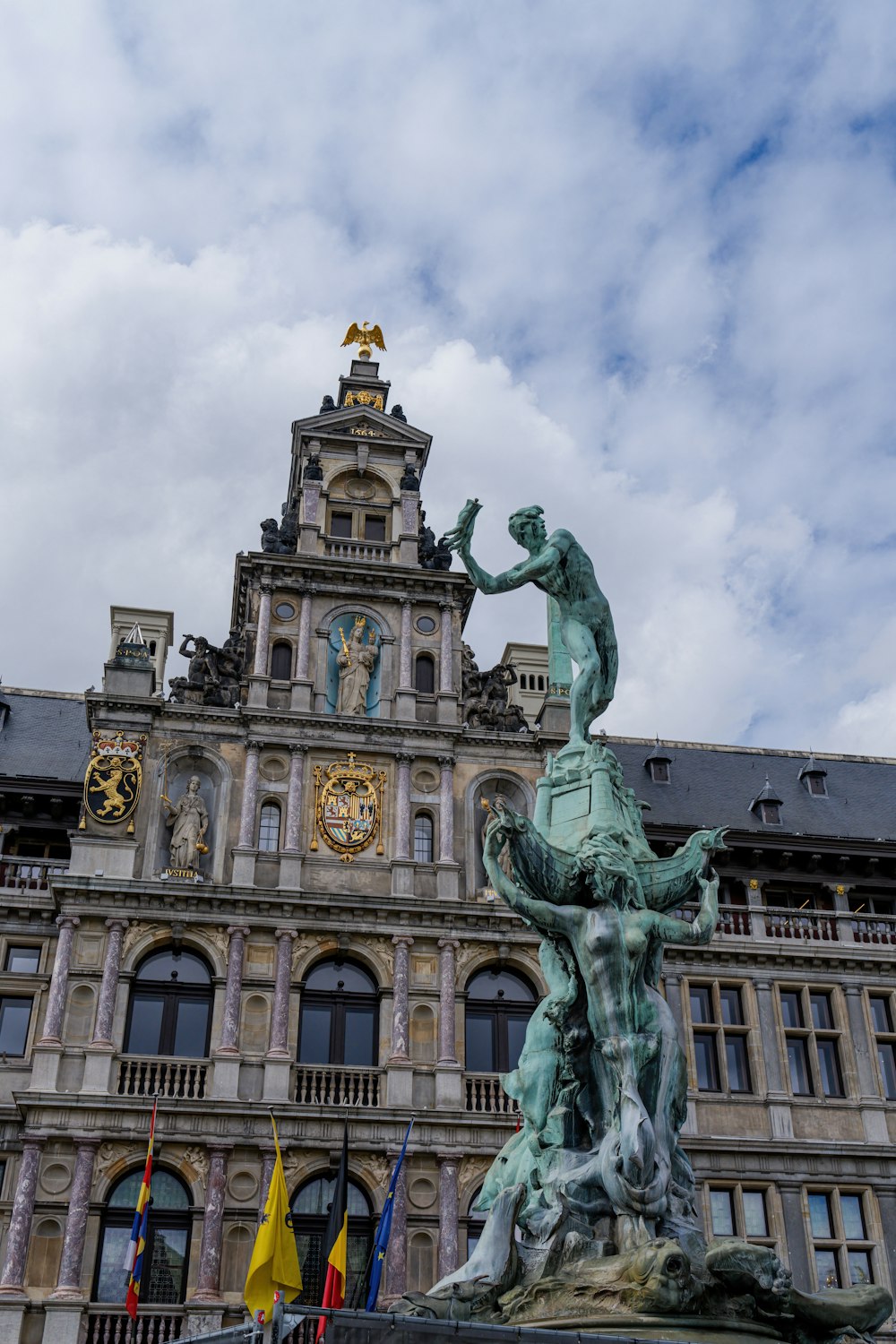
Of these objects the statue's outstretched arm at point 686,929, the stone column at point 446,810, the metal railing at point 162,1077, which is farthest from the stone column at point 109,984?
the statue's outstretched arm at point 686,929

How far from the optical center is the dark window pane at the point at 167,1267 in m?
27.8

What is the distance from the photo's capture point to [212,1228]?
28219 mm

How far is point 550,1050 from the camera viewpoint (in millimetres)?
14703

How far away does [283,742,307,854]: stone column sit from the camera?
32.4m

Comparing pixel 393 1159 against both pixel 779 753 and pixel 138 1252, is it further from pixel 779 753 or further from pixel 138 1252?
pixel 779 753

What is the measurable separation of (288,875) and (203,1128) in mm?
5639

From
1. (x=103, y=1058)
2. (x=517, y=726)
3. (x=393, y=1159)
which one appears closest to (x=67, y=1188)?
(x=103, y=1058)

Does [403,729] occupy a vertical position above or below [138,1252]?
above

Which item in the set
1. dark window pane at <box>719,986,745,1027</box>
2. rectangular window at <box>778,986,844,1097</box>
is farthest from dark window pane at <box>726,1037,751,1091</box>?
rectangular window at <box>778,986,844,1097</box>

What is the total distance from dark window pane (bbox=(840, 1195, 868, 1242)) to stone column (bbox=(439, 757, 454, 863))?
451 inches

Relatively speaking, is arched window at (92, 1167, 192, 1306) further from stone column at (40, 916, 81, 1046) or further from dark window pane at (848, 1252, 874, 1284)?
dark window pane at (848, 1252, 874, 1284)

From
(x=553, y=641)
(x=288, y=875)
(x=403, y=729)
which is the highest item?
(x=403, y=729)

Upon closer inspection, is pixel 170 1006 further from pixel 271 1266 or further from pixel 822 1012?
→ pixel 822 1012

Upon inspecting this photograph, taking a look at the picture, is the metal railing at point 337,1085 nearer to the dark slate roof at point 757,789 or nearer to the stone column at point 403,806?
the stone column at point 403,806
